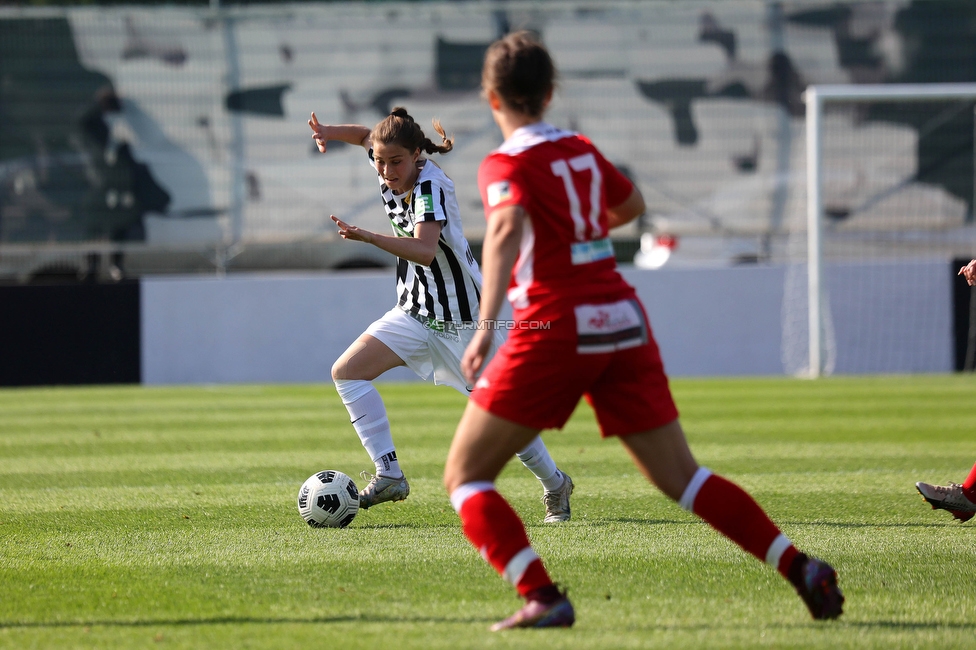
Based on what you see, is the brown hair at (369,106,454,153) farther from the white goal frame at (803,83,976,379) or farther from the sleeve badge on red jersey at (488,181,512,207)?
the white goal frame at (803,83,976,379)

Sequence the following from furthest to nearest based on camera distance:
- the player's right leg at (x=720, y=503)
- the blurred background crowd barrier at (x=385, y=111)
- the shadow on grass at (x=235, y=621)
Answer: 1. the blurred background crowd barrier at (x=385, y=111)
2. the shadow on grass at (x=235, y=621)
3. the player's right leg at (x=720, y=503)

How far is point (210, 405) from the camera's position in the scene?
12180mm

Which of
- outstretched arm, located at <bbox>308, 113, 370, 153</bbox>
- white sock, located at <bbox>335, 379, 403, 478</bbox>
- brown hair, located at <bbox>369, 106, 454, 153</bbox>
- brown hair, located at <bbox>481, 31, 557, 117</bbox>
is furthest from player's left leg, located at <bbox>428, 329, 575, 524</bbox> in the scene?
brown hair, located at <bbox>481, 31, 557, 117</bbox>

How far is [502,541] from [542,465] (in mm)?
2020

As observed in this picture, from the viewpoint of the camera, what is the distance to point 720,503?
3.68 m

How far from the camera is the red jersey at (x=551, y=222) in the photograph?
356 centimetres

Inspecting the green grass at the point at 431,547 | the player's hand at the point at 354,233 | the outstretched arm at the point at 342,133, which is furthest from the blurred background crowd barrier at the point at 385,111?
the player's hand at the point at 354,233

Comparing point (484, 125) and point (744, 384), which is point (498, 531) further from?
point (484, 125)

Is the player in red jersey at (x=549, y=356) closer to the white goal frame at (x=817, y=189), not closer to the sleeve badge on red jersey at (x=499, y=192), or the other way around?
the sleeve badge on red jersey at (x=499, y=192)

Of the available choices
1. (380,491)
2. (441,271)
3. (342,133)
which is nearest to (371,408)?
(380,491)

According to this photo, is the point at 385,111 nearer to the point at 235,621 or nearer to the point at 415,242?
the point at 415,242

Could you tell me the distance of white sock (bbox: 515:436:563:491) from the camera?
5.59m

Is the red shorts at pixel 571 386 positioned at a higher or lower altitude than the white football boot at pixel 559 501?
higher

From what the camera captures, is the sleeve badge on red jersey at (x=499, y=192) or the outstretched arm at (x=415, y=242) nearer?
the sleeve badge on red jersey at (x=499, y=192)
